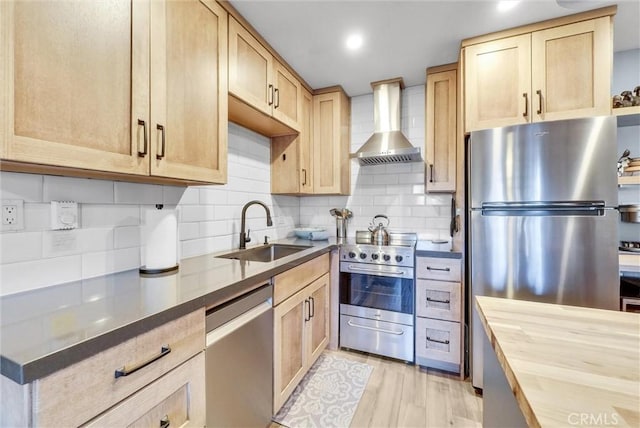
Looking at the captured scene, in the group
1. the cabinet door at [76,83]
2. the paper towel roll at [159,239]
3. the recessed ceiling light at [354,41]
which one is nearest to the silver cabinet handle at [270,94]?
the recessed ceiling light at [354,41]

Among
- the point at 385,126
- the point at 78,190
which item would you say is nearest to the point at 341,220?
the point at 385,126

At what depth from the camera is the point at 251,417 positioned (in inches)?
50.5

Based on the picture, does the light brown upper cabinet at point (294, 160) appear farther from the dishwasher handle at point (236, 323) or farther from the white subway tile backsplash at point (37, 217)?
the white subway tile backsplash at point (37, 217)

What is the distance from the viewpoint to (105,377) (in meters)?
0.69

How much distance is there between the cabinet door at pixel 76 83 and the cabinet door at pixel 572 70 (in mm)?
2260

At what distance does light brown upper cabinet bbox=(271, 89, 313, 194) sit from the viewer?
99.5 inches

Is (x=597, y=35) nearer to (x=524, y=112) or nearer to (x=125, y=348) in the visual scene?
(x=524, y=112)

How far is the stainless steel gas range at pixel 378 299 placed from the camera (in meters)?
2.14

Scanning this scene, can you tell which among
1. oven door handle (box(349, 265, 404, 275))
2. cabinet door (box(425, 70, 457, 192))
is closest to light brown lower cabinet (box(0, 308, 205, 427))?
oven door handle (box(349, 265, 404, 275))

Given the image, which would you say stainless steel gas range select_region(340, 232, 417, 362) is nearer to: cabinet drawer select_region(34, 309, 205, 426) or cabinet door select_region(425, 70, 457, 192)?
cabinet door select_region(425, 70, 457, 192)

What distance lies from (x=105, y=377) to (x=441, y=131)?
2535mm

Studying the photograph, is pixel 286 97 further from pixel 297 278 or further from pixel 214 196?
pixel 297 278

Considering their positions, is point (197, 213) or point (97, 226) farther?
point (197, 213)

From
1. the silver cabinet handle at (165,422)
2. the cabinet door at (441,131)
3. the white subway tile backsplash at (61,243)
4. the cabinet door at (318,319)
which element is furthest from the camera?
the cabinet door at (441,131)
